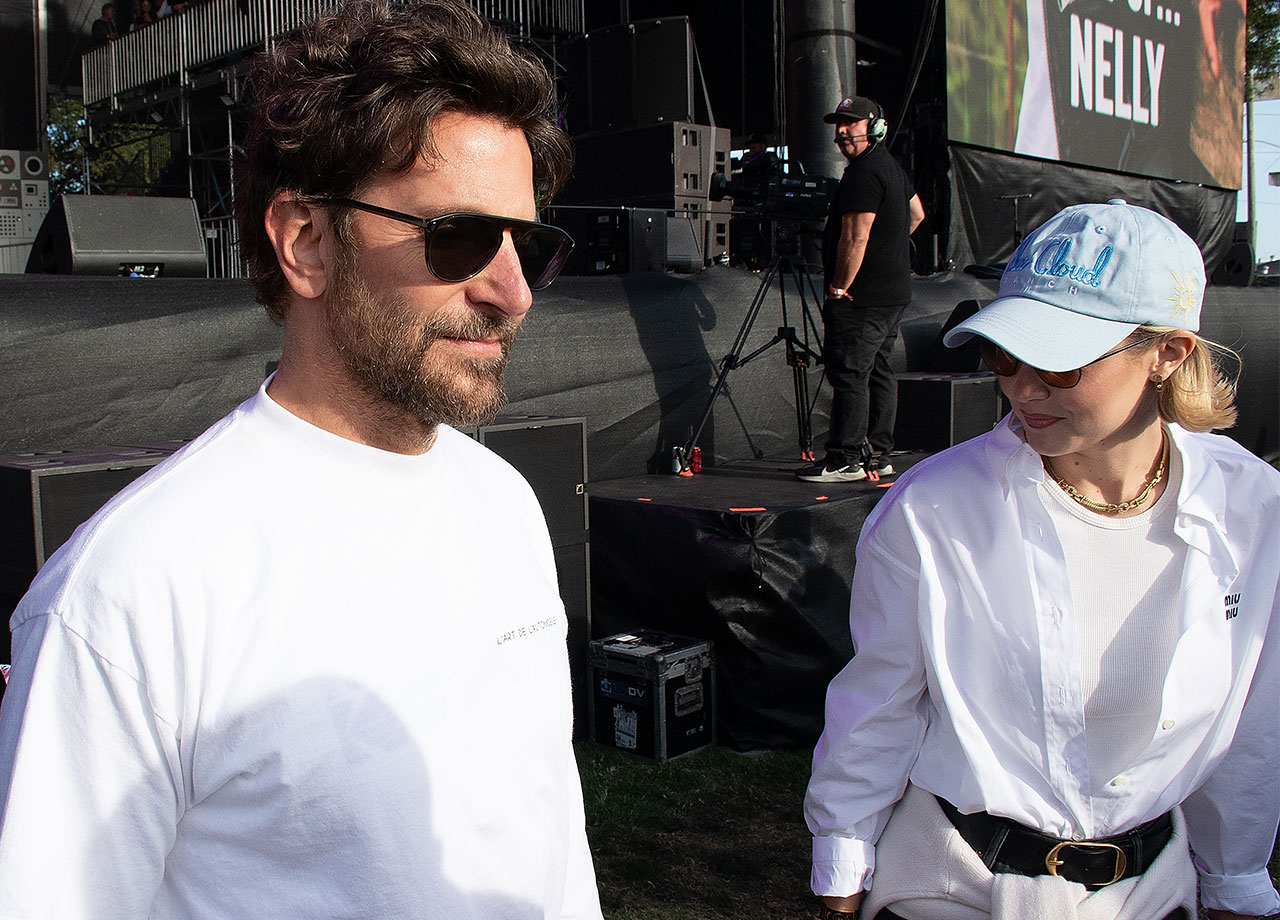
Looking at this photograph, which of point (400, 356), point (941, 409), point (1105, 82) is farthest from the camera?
point (1105, 82)

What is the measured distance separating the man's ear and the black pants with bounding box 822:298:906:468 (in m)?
4.06

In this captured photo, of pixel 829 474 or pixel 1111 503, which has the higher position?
pixel 1111 503

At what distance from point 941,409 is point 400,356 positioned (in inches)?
Answer: 214

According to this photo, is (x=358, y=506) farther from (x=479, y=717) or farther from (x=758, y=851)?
(x=758, y=851)

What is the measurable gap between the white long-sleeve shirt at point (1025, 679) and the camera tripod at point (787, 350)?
11.9 ft

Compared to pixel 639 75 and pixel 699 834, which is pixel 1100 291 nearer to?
pixel 699 834

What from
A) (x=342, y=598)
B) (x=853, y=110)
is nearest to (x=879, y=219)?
(x=853, y=110)

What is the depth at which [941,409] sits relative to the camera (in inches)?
246

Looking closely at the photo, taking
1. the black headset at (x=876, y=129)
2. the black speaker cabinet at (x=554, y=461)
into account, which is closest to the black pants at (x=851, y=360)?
the black headset at (x=876, y=129)

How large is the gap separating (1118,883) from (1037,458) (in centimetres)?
61

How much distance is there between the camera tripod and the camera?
17.7ft

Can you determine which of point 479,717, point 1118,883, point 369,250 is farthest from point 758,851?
point 369,250

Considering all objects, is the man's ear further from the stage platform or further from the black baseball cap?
the black baseball cap

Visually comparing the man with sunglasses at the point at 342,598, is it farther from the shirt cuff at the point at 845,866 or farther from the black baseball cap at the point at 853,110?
the black baseball cap at the point at 853,110
